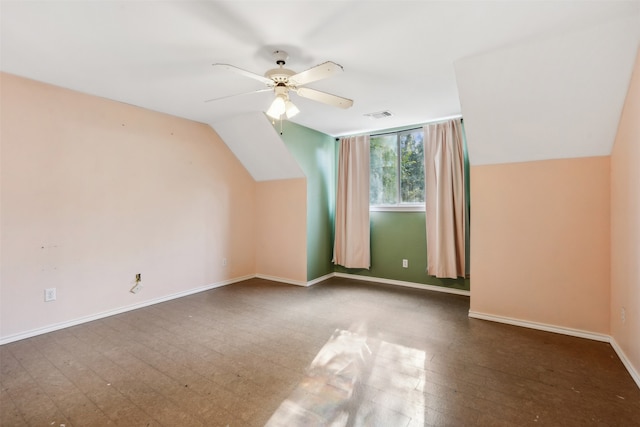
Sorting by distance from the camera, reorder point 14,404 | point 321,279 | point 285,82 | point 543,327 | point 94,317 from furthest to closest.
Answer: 1. point 321,279
2. point 94,317
3. point 543,327
4. point 285,82
5. point 14,404

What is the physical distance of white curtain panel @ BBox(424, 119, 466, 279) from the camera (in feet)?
12.7

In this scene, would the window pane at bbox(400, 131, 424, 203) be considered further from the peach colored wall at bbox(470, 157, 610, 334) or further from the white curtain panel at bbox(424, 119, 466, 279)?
the peach colored wall at bbox(470, 157, 610, 334)

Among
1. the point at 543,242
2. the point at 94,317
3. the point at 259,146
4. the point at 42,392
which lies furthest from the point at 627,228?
the point at 94,317

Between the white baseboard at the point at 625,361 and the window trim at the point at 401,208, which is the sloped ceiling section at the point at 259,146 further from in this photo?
the white baseboard at the point at 625,361

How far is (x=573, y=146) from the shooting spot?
267 cm

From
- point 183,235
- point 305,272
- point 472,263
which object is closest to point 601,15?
point 472,263

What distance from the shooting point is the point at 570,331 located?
2742 mm

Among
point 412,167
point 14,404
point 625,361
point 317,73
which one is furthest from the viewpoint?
point 412,167

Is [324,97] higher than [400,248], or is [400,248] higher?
[324,97]

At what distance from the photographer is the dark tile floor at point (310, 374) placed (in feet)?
5.54

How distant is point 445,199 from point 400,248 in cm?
101

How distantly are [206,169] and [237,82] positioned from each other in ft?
5.90

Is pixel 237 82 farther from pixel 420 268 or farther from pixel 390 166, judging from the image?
pixel 420 268

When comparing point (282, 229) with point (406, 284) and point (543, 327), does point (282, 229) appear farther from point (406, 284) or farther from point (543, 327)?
point (543, 327)
